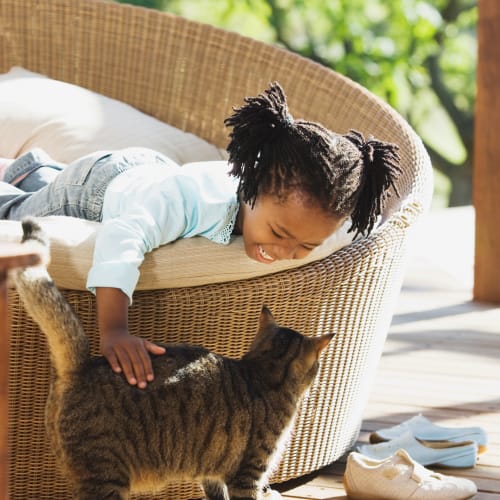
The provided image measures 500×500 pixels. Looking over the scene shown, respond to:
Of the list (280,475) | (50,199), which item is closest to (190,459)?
(280,475)

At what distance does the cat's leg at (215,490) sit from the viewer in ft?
6.75

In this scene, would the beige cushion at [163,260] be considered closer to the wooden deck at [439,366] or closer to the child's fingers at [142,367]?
the child's fingers at [142,367]

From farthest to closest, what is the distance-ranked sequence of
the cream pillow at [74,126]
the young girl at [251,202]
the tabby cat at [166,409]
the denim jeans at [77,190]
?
the cream pillow at [74,126]
the denim jeans at [77,190]
the young girl at [251,202]
the tabby cat at [166,409]

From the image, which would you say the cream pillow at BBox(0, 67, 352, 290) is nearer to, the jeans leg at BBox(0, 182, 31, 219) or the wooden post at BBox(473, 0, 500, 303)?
the jeans leg at BBox(0, 182, 31, 219)

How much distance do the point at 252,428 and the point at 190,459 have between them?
0.13 meters

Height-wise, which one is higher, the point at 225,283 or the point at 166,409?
the point at 225,283

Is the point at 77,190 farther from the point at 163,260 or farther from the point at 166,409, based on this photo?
the point at 166,409

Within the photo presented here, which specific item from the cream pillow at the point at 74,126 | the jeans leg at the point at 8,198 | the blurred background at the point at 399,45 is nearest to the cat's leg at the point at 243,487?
the jeans leg at the point at 8,198

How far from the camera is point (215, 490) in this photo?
2.06 m

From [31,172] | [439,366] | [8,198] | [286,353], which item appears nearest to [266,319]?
[286,353]

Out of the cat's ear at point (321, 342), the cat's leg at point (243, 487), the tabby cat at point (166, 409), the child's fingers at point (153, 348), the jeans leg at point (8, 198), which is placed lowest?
the cat's leg at point (243, 487)

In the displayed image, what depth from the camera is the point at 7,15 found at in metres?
3.49

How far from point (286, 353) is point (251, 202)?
0.95 feet

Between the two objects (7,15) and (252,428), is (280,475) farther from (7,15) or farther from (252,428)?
(7,15)
